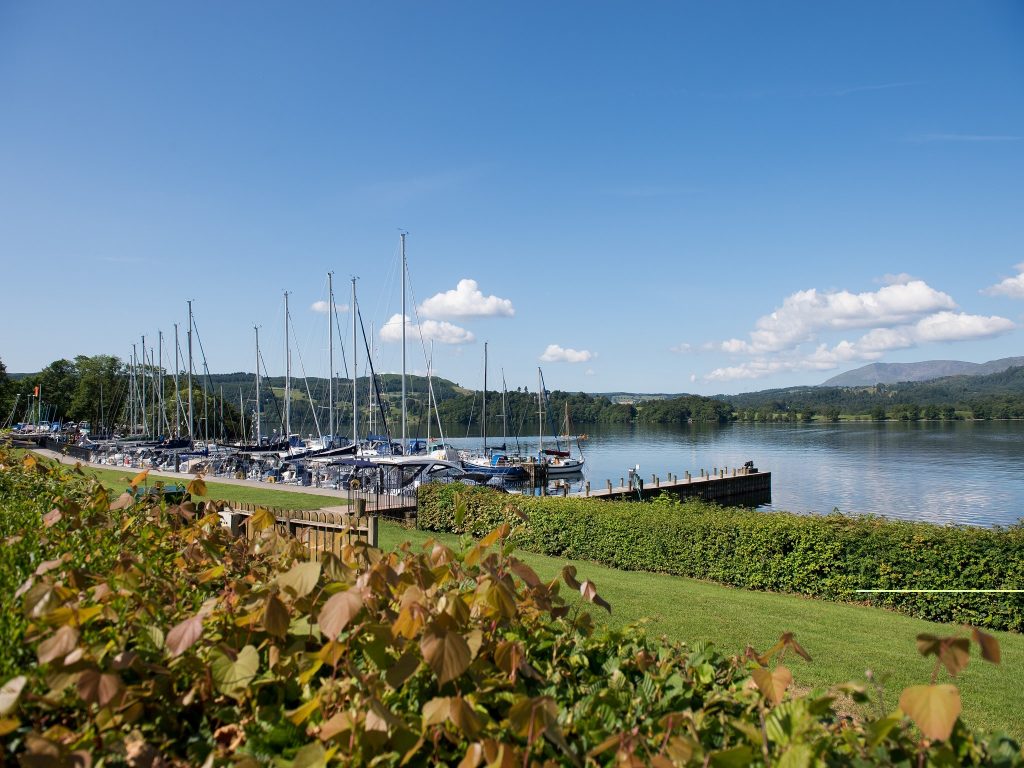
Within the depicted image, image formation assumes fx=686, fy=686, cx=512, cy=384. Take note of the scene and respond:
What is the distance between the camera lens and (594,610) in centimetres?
902

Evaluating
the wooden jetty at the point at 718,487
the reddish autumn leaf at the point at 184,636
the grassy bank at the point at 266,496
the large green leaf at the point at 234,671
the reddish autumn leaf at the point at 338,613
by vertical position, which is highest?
the reddish autumn leaf at the point at 338,613

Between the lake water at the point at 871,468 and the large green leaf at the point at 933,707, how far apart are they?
36.0 m

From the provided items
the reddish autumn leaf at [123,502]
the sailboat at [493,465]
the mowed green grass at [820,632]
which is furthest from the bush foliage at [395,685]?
the sailboat at [493,465]

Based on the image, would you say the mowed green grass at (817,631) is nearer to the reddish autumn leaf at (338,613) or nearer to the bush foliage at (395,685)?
the bush foliage at (395,685)

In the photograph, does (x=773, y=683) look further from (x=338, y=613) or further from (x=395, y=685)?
(x=338, y=613)

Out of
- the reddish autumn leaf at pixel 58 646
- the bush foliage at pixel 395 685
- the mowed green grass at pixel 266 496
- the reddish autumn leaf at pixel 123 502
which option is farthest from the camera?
the mowed green grass at pixel 266 496

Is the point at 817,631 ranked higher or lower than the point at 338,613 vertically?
lower

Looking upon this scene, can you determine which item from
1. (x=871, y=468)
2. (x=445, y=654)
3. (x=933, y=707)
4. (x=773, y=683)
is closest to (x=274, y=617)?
(x=445, y=654)

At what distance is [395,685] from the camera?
1.77m

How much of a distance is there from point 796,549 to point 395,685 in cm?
1298

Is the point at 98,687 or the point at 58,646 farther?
the point at 58,646

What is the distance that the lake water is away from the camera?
3919 cm

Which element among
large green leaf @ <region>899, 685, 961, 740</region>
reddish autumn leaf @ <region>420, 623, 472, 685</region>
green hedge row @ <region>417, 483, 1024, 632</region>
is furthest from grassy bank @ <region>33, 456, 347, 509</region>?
large green leaf @ <region>899, 685, 961, 740</region>

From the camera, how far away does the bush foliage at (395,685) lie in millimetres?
1582
